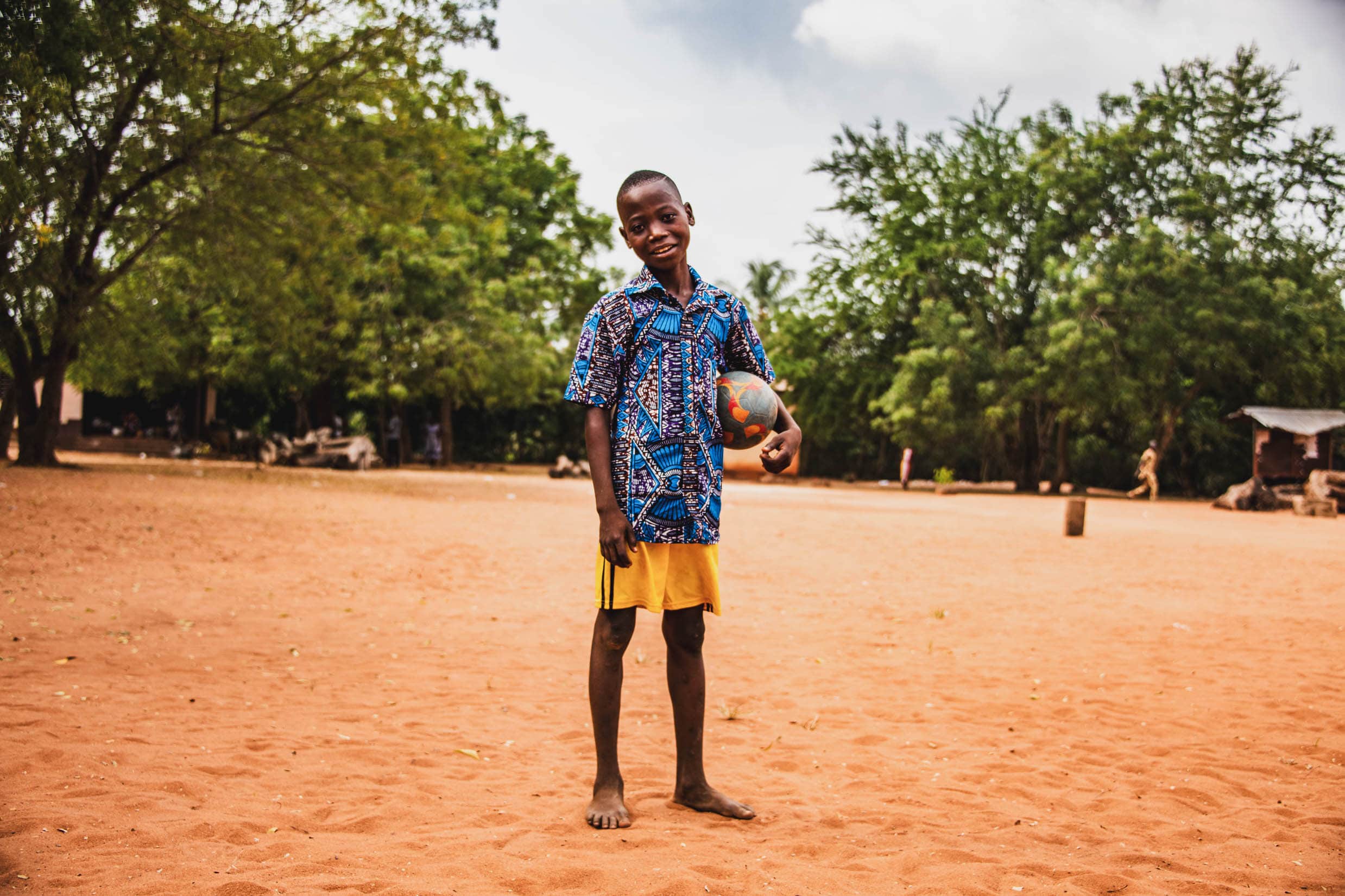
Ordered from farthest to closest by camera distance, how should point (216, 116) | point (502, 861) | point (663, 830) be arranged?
point (216, 116), point (663, 830), point (502, 861)

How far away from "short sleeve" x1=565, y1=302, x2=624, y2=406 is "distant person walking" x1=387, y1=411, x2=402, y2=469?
30594 millimetres

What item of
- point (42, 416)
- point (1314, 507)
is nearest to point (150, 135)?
point (42, 416)

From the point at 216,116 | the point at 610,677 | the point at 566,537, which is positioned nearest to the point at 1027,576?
the point at 566,537

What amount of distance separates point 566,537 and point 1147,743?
879cm

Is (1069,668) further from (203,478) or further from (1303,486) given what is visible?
(1303,486)

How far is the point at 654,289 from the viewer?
350 centimetres

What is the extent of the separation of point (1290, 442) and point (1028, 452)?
812 cm

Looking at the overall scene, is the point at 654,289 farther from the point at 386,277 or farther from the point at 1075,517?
the point at 386,277

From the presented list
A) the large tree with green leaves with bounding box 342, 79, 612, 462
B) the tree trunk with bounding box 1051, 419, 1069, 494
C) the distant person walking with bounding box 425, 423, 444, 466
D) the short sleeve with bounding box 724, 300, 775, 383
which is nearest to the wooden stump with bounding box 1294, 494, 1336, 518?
the tree trunk with bounding box 1051, 419, 1069, 494

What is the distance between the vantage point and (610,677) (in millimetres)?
3506

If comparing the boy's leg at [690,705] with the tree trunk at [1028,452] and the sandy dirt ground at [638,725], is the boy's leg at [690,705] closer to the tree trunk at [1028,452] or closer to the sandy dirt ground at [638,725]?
the sandy dirt ground at [638,725]

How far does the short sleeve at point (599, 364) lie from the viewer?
343 centimetres

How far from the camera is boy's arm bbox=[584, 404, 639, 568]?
10.9ft

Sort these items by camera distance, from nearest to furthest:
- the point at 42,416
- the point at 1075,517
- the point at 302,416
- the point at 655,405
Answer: the point at 655,405, the point at 1075,517, the point at 42,416, the point at 302,416
